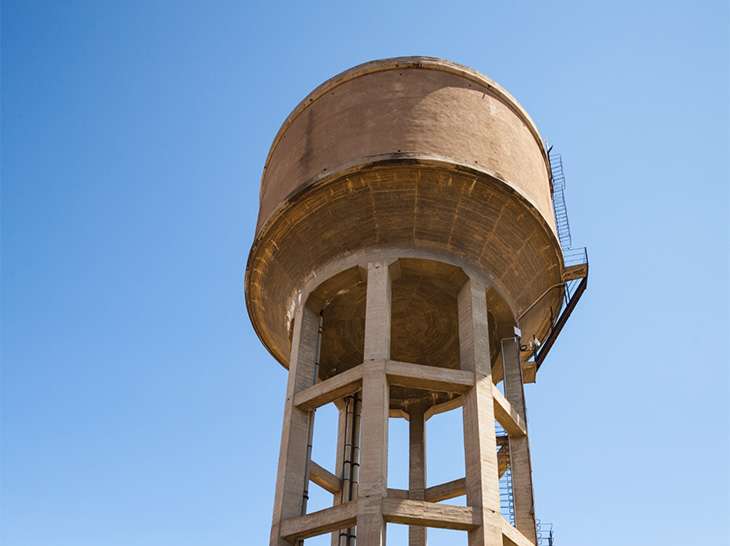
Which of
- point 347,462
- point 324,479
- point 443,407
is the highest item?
point 443,407

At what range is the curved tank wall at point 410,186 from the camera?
43.7 feet

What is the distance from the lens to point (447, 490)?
14.8 m

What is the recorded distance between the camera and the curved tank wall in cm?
1330

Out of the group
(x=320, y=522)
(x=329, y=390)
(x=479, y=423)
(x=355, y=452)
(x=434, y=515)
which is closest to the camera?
(x=434, y=515)

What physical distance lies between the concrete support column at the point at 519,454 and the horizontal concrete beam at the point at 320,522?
11.1 ft

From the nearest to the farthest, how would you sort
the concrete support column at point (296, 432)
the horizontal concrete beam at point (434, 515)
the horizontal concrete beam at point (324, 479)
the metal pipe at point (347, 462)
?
the horizontal concrete beam at point (434, 515) → the concrete support column at point (296, 432) → the horizontal concrete beam at point (324, 479) → the metal pipe at point (347, 462)

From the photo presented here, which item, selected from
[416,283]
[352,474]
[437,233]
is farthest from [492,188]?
[352,474]

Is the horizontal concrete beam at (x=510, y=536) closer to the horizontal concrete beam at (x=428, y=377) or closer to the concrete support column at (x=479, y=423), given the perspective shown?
the concrete support column at (x=479, y=423)

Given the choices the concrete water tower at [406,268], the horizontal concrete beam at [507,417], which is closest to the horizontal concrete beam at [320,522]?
the concrete water tower at [406,268]

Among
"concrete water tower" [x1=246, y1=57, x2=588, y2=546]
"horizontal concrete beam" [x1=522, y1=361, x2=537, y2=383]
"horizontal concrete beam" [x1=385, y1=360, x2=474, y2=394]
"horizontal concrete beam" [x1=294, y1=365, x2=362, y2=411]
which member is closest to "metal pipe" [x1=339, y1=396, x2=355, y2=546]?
"concrete water tower" [x1=246, y1=57, x2=588, y2=546]

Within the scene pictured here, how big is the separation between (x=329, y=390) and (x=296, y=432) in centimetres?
99

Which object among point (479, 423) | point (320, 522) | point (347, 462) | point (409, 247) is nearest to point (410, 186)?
point (409, 247)

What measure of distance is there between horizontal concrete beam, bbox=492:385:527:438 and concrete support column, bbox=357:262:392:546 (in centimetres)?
202

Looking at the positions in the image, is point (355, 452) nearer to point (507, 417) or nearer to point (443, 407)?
point (443, 407)
